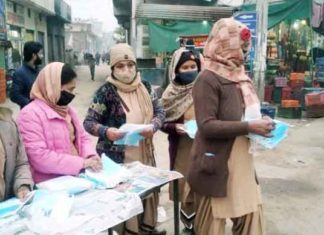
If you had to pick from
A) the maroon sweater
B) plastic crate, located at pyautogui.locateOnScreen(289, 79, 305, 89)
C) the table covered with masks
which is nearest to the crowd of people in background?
the table covered with masks

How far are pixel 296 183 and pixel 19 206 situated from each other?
3.69m

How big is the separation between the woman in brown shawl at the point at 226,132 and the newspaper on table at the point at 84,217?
487 mm

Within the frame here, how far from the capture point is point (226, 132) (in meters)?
2.31

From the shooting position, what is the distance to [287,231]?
3754mm

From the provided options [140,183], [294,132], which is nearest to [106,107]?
[140,183]

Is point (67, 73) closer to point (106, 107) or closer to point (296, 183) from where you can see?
point (106, 107)

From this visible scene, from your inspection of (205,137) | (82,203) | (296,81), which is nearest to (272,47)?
(296,81)

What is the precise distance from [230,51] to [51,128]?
1.09 meters

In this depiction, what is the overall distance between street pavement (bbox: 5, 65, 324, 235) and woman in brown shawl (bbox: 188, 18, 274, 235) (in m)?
1.26

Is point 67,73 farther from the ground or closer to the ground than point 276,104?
farther from the ground

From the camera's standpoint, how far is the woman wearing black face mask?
3195 mm

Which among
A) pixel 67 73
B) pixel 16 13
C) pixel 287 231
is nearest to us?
pixel 67 73

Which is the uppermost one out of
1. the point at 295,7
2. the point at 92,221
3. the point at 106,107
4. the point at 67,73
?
the point at 295,7

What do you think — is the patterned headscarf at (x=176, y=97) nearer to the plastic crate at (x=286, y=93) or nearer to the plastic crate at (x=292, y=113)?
the plastic crate at (x=292, y=113)
